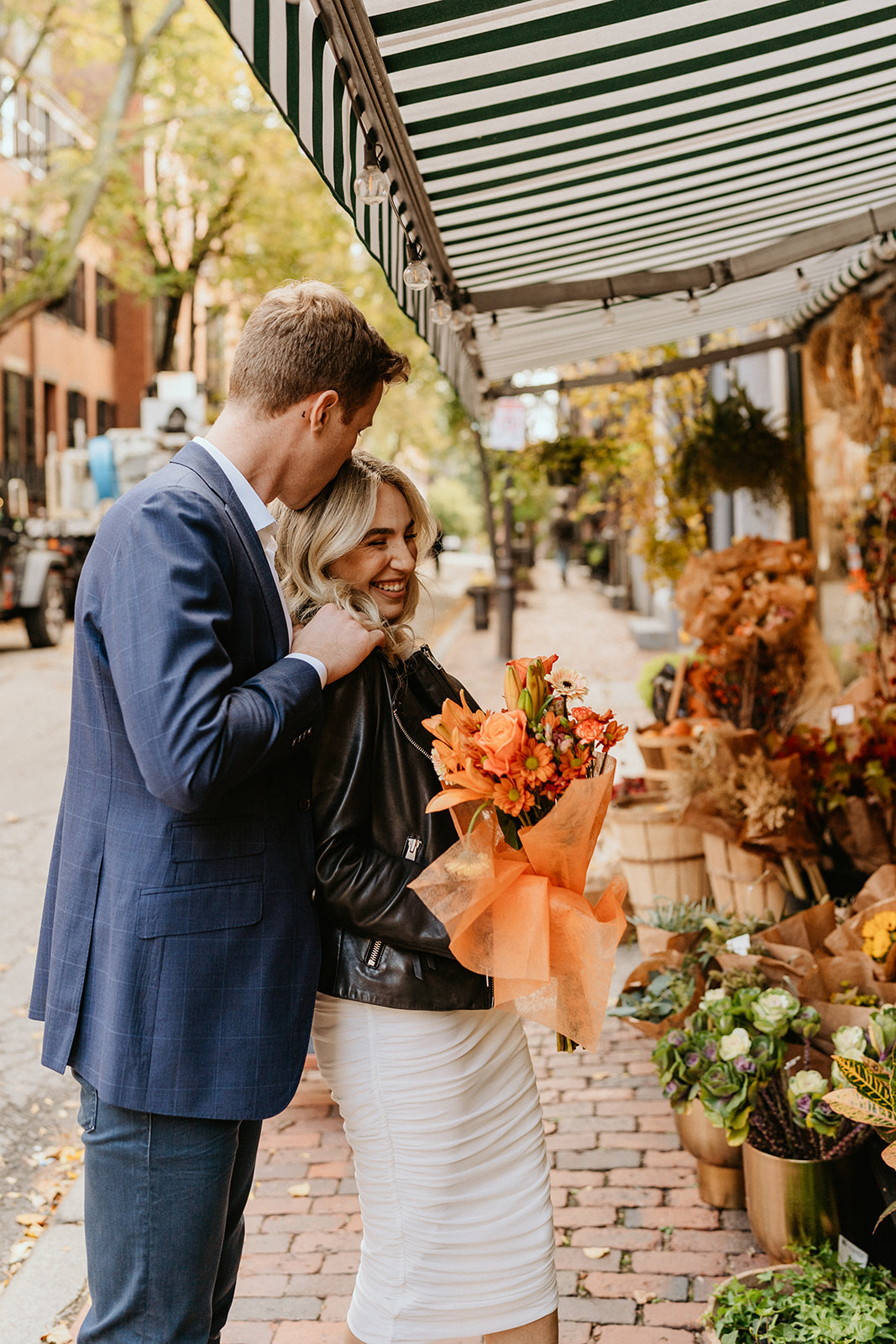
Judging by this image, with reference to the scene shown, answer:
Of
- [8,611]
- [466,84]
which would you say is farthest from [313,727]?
[8,611]

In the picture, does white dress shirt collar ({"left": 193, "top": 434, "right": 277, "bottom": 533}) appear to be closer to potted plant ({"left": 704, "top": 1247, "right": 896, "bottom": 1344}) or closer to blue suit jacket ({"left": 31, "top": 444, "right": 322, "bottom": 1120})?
blue suit jacket ({"left": 31, "top": 444, "right": 322, "bottom": 1120})

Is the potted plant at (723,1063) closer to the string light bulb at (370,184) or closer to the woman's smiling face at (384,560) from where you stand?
the woman's smiling face at (384,560)

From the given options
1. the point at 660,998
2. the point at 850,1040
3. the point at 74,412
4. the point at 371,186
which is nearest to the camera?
the point at 371,186

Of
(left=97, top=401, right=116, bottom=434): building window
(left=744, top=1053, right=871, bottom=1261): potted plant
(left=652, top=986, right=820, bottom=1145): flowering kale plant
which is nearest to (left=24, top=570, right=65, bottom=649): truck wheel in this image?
(left=97, top=401, right=116, bottom=434): building window

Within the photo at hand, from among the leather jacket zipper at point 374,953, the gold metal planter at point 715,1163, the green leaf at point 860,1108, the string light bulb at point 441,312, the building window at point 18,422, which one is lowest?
the gold metal planter at point 715,1163

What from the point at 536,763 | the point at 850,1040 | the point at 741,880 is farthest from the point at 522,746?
the point at 741,880

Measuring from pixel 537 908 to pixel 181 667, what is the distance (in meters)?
0.79

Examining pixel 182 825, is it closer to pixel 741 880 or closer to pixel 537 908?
pixel 537 908

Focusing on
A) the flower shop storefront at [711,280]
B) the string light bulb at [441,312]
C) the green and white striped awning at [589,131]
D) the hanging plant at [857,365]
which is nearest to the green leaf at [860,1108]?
the flower shop storefront at [711,280]

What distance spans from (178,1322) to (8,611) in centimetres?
1567

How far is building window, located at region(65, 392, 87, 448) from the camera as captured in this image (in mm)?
28672

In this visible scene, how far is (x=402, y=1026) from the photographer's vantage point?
6.97 ft

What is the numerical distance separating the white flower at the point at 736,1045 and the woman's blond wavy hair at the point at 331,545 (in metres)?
1.56

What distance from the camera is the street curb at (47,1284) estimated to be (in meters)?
3.02
